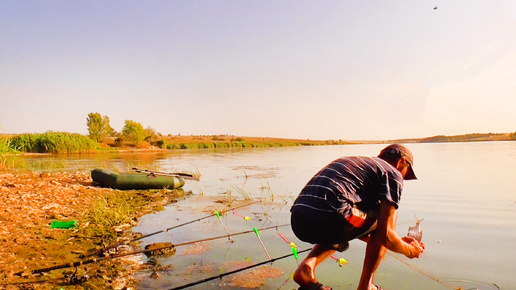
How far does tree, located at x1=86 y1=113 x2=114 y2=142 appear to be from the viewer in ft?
163

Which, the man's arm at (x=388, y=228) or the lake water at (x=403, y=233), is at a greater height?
the man's arm at (x=388, y=228)

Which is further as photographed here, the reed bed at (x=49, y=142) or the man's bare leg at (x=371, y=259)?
the reed bed at (x=49, y=142)

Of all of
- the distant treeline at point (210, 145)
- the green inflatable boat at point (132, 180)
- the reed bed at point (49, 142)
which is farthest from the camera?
the distant treeline at point (210, 145)

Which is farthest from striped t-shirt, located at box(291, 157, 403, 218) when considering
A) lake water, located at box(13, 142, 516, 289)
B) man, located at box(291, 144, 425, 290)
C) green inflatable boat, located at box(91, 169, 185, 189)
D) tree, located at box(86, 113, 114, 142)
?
tree, located at box(86, 113, 114, 142)

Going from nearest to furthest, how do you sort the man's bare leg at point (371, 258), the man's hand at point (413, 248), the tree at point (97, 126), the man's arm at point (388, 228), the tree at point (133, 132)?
1. the man's arm at point (388, 228)
2. the man's bare leg at point (371, 258)
3. the man's hand at point (413, 248)
4. the tree at point (97, 126)
5. the tree at point (133, 132)

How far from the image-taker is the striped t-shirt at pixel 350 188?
332 cm

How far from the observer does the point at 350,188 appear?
3.40 meters

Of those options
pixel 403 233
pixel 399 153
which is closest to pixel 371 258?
pixel 399 153

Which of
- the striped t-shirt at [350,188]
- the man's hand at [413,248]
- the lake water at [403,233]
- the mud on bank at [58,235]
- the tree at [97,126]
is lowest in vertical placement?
the lake water at [403,233]

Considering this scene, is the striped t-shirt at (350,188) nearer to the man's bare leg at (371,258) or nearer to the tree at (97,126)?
the man's bare leg at (371,258)

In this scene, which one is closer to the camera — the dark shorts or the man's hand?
the dark shorts

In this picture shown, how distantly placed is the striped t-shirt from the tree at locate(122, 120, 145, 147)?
5242cm

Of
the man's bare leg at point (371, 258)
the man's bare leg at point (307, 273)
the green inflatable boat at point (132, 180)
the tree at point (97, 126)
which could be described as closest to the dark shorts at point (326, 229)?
the man's bare leg at point (371, 258)

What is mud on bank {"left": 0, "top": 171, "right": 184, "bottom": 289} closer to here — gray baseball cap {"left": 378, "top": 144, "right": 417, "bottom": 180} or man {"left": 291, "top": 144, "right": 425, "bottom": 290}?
man {"left": 291, "top": 144, "right": 425, "bottom": 290}
